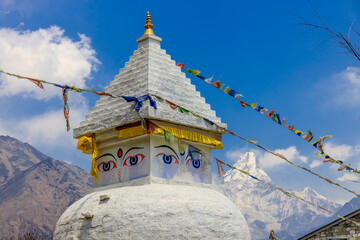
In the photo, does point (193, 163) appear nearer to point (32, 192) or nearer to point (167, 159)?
point (167, 159)

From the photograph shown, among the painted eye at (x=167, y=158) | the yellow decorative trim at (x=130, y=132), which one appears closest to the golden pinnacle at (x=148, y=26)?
the yellow decorative trim at (x=130, y=132)

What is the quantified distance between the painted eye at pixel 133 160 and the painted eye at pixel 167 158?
0.34m

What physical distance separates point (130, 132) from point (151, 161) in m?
0.75

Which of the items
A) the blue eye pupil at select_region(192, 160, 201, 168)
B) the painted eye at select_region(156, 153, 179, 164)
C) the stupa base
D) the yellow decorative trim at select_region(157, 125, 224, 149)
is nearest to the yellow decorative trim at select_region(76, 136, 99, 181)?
the stupa base

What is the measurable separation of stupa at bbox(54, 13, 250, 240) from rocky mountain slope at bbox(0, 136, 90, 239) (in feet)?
261

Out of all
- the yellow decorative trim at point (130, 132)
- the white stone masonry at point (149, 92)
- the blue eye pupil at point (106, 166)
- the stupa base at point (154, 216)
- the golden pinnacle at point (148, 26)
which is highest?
the golden pinnacle at point (148, 26)

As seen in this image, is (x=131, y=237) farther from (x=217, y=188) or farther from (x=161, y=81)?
(x=161, y=81)

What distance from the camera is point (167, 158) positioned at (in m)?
9.24

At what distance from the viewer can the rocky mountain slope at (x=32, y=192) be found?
9249 cm

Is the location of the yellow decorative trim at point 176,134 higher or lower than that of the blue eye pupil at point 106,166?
higher

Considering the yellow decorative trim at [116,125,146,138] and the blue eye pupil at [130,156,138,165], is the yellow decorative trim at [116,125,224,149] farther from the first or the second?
the blue eye pupil at [130,156,138,165]

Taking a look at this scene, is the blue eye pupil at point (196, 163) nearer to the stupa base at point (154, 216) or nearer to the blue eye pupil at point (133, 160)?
the stupa base at point (154, 216)

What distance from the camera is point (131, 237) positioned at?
7.86m

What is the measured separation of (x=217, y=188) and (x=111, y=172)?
7.68ft
